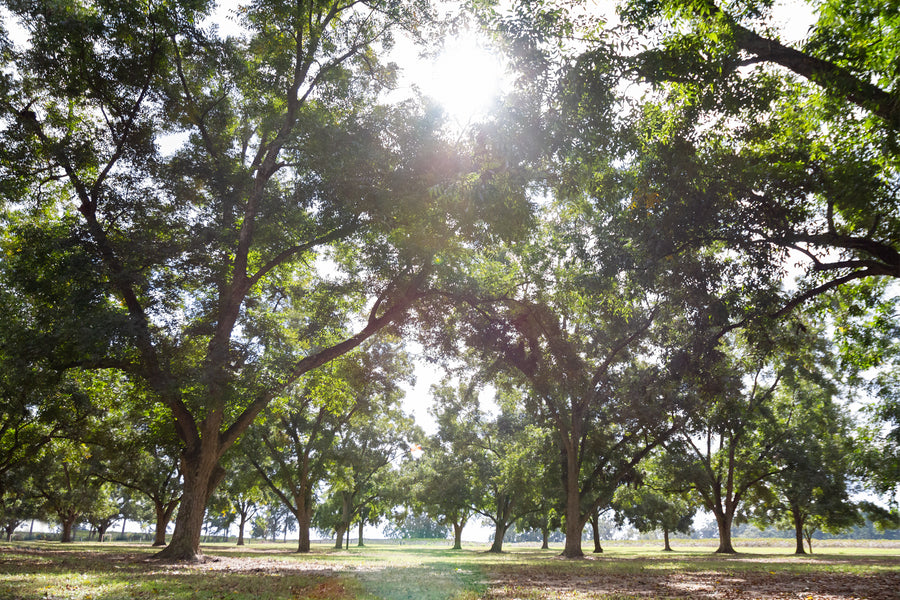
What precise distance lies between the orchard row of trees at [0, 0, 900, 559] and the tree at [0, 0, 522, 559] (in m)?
0.10

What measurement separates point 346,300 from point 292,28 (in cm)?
1057

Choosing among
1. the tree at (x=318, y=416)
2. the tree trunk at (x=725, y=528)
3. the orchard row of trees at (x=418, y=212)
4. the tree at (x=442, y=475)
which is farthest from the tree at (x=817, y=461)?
the tree at (x=318, y=416)

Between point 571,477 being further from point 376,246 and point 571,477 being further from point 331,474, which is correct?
point 331,474

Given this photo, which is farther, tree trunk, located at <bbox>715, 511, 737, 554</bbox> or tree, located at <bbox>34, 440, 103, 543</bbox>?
tree trunk, located at <bbox>715, 511, 737, 554</bbox>

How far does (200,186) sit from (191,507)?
10.9 metres

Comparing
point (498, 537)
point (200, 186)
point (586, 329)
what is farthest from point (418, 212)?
point (498, 537)

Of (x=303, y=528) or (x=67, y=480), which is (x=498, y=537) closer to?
(x=303, y=528)

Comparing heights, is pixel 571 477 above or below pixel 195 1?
below

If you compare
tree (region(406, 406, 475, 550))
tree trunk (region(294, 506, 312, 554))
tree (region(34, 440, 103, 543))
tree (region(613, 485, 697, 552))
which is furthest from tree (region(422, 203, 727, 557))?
tree (region(34, 440, 103, 543))

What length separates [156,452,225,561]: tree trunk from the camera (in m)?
15.8

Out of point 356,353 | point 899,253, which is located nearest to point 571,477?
point 356,353

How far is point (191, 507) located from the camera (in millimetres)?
16047

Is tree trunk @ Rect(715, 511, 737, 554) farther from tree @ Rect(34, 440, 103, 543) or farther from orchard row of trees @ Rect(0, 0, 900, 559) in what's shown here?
tree @ Rect(34, 440, 103, 543)

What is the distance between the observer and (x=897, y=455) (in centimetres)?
2711
